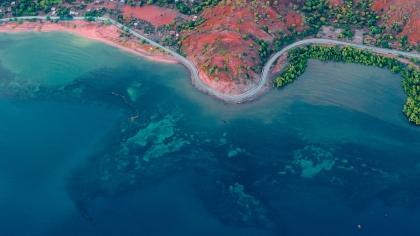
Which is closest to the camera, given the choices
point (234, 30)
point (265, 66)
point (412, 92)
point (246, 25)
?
point (412, 92)

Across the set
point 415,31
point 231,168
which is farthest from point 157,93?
point 415,31

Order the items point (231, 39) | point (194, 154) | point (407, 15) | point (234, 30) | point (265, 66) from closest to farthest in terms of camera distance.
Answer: point (194, 154), point (265, 66), point (231, 39), point (234, 30), point (407, 15)

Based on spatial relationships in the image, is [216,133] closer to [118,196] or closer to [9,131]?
[118,196]

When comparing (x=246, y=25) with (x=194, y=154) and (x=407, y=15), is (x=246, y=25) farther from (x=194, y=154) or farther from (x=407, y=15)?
(x=407, y=15)

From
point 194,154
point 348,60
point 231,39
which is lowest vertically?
point 194,154

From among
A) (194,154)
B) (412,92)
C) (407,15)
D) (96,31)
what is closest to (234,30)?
(194,154)

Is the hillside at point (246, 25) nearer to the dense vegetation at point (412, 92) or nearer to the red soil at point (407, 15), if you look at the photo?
the red soil at point (407, 15)

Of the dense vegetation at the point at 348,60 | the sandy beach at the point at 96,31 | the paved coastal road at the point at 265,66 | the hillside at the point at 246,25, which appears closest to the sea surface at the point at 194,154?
the dense vegetation at the point at 348,60
